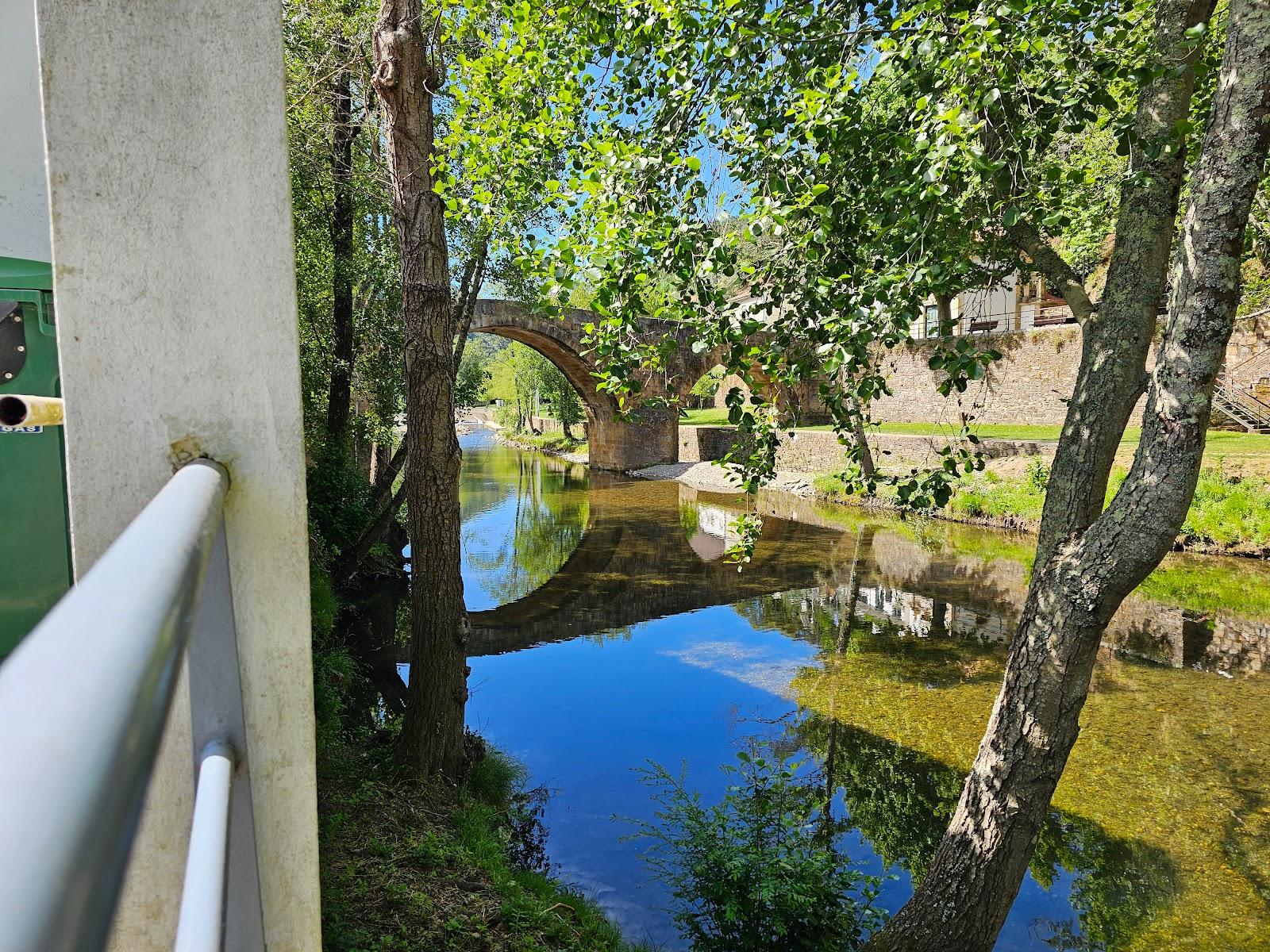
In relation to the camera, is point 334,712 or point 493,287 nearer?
point 334,712

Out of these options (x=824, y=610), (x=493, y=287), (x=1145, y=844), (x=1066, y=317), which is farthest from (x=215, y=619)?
(x=1066, y=317)

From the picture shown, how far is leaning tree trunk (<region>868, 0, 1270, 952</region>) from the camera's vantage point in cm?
258

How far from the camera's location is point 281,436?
1.02 m

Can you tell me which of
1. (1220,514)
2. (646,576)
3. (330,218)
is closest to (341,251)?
(330,218)

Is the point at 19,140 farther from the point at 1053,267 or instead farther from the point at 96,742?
the point at 1053,267

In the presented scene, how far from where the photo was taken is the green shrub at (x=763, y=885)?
3.91 metres

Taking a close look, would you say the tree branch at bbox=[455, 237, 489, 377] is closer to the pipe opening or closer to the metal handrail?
the pipe opening

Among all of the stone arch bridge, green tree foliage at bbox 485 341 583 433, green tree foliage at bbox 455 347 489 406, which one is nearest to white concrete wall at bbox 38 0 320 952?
green tree foliage at bbox 455 347 489 406

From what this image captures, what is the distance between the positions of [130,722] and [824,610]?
10.6 m

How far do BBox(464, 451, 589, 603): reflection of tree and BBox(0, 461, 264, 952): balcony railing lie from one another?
37.1 feet

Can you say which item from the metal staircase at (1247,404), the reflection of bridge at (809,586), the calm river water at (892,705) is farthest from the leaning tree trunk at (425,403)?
the metal staircase at (1247,404)

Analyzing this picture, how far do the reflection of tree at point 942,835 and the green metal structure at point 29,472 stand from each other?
4.67 m

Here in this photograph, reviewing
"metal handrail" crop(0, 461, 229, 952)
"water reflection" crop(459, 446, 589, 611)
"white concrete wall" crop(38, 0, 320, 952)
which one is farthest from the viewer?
"water reflection" crop(459, 446, 589, 611)

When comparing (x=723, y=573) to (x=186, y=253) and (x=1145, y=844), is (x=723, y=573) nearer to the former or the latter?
(x=1145, y=844)
